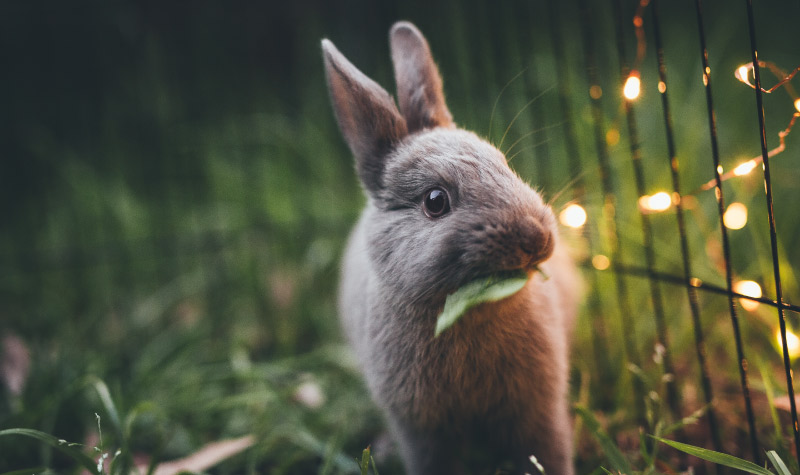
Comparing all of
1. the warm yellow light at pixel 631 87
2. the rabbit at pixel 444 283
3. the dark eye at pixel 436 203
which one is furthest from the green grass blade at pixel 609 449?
the warm yellow light at pixel 631 87

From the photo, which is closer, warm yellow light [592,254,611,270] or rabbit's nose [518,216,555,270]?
rabbit's nose [518,216,555,270]

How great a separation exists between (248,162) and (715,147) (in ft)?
12.7

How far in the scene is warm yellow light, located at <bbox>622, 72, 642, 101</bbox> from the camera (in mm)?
1726

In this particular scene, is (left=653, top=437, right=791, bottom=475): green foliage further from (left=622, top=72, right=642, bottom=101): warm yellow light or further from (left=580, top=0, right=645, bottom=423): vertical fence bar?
(left=622, top=72, right=642, bottom=101): warm yellow light

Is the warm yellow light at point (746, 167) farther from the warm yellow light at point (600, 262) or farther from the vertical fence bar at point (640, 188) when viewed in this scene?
the warm yellow light at point (600, 262)

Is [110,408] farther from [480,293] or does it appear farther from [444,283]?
[480,293]

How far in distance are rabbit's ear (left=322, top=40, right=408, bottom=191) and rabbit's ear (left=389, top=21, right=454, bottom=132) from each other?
0.39 ft

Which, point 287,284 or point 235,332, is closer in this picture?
point 235,332

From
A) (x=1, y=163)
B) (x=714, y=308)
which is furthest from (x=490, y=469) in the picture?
(x=1, y=163)

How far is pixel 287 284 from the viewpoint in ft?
11.8

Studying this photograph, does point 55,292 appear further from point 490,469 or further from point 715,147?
point 715,147

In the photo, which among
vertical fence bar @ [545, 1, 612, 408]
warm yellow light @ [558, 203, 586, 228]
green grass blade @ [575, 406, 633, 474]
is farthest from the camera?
vertical fence bar @ [545, 1, 612, 408]

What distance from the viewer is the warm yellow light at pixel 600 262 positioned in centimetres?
223

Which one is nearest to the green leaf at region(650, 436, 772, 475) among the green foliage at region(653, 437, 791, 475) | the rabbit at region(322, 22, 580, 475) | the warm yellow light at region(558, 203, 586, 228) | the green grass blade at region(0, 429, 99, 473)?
the green foliage at region(653, 437, 791, 475)
